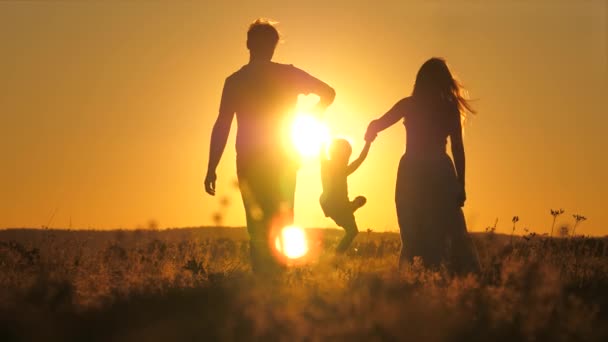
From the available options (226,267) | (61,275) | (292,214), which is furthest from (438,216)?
(61,275)

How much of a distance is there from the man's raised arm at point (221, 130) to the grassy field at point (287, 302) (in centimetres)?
104

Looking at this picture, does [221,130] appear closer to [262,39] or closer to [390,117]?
[262,39]

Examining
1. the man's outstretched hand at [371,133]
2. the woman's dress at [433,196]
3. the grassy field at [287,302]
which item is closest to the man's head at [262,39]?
the man's outstretched hand at [371,133]

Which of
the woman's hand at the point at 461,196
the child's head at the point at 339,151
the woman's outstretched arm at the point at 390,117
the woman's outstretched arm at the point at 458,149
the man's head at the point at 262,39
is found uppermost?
the man's head at the point at 262,39

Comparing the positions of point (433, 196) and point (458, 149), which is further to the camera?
point (433, 196)

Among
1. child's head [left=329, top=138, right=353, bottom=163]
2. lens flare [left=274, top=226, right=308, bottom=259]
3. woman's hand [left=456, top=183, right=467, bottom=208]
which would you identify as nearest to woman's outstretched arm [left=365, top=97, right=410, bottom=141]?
child's head [left=329, top=138, right=353, bottom=163]

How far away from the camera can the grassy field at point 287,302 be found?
639 cm

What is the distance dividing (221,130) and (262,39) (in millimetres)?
1043

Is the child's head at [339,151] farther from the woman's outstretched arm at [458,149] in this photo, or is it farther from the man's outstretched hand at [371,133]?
the woman's outstretched arm at [458,149]

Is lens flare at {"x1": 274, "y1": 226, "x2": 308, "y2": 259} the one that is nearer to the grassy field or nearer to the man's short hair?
the grassy field

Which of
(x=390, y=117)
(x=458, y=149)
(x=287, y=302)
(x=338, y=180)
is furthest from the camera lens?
(x=338, y=180)

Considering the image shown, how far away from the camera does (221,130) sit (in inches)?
402

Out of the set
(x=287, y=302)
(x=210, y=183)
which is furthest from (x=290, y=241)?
(x=287, y=302)

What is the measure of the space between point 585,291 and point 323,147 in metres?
3.41
